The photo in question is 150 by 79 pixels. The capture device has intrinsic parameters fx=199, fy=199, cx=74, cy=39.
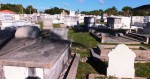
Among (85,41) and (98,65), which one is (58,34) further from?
(85,41)

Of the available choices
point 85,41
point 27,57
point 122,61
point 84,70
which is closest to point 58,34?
point 84,70

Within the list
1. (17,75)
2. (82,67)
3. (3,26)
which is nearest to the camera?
(17,75)

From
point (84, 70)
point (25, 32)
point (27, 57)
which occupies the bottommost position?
point (84, 70)

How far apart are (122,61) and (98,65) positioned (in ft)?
6.14

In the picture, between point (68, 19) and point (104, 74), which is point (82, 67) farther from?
point (68, 19)

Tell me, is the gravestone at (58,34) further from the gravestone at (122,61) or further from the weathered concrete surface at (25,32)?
the gravestone at (122,61)

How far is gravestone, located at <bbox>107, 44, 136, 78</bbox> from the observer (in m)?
7.10

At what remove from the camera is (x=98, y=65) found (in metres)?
8.87

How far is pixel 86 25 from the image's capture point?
103ft

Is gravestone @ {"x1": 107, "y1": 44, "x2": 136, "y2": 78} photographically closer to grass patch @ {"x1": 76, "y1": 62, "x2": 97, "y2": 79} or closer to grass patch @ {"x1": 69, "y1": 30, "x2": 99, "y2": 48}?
grass patch @ {"x1": 76, "y1": 62, "x2": 97, "y2": 79}

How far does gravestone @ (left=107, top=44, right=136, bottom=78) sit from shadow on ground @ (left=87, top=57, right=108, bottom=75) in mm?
733

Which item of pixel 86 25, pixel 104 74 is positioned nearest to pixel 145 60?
pixel 104 74

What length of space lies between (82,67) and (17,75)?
4.17 m

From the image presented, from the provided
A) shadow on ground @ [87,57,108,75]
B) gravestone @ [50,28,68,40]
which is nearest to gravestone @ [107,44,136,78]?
shadow on ground @ [87,57,108,75]
